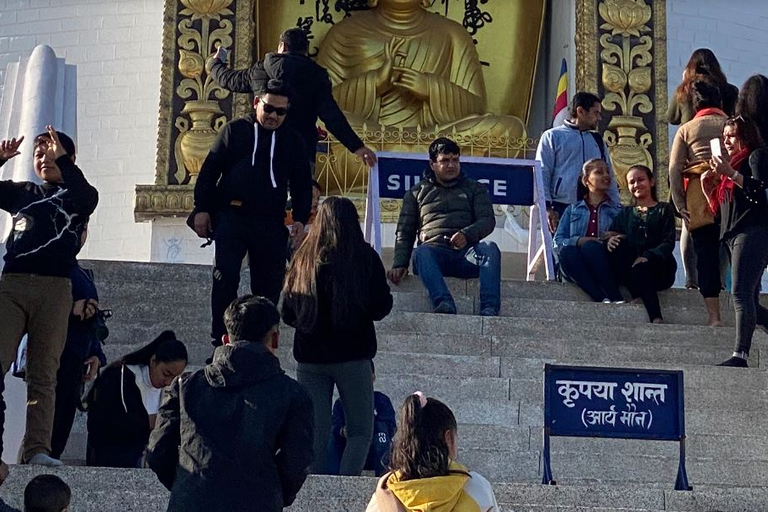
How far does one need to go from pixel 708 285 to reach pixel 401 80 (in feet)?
24.8

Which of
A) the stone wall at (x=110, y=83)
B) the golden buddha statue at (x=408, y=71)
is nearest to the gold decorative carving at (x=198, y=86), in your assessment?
the stone wall at (x=110, y=83)

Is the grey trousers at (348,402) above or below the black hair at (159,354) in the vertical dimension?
below

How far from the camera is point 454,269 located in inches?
443

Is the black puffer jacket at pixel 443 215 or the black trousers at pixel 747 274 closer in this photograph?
the black trousers at pixel 747 274

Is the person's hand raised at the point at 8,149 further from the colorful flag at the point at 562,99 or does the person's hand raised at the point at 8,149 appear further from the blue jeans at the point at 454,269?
the colorful flag at the point at 562,99

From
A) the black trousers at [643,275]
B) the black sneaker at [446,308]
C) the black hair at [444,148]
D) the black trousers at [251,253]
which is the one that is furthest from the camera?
the black trousers at [643,275]

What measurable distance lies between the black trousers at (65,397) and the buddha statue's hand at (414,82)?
9417 millimetres

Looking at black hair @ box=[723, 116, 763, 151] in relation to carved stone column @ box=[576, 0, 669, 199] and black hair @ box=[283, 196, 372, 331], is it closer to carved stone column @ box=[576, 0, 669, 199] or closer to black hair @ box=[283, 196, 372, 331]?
black hair @ box=[283, 196, 372, 331]

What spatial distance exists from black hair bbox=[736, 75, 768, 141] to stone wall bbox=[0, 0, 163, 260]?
7.74 meters

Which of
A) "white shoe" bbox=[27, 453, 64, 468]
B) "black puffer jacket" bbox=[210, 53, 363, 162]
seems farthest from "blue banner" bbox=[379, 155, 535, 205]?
"white shoe" bbox=[27, 453, 64, 468]

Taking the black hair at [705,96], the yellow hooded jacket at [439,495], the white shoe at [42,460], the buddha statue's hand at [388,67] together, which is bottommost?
the white shoe at [42,460]

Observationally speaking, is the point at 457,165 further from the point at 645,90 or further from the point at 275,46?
the point at 275,46

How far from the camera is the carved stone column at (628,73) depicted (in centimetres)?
1641

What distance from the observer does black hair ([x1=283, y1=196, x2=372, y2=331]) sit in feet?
25.8
